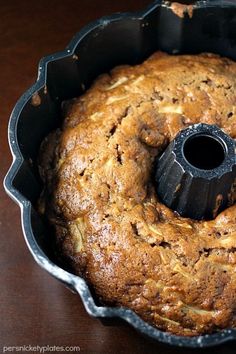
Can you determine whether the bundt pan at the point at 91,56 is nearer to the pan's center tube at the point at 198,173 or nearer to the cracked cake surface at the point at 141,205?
the cracked cake surface at the point at 141,205

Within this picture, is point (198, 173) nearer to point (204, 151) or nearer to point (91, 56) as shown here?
point (204, 151)

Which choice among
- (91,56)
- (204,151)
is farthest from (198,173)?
(91,56)

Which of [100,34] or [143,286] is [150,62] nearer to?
[100,34]

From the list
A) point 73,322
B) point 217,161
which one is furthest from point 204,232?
point 73,322

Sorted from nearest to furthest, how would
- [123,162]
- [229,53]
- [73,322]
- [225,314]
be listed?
[225,314], [123,162], [73,322], [229,53]

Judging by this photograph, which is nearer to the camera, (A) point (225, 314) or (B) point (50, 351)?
(A) point (225, 314)

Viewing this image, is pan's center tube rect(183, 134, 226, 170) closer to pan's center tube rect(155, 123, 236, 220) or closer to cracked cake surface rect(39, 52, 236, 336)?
pan's center tube rect(155, 123, 236, 220)
